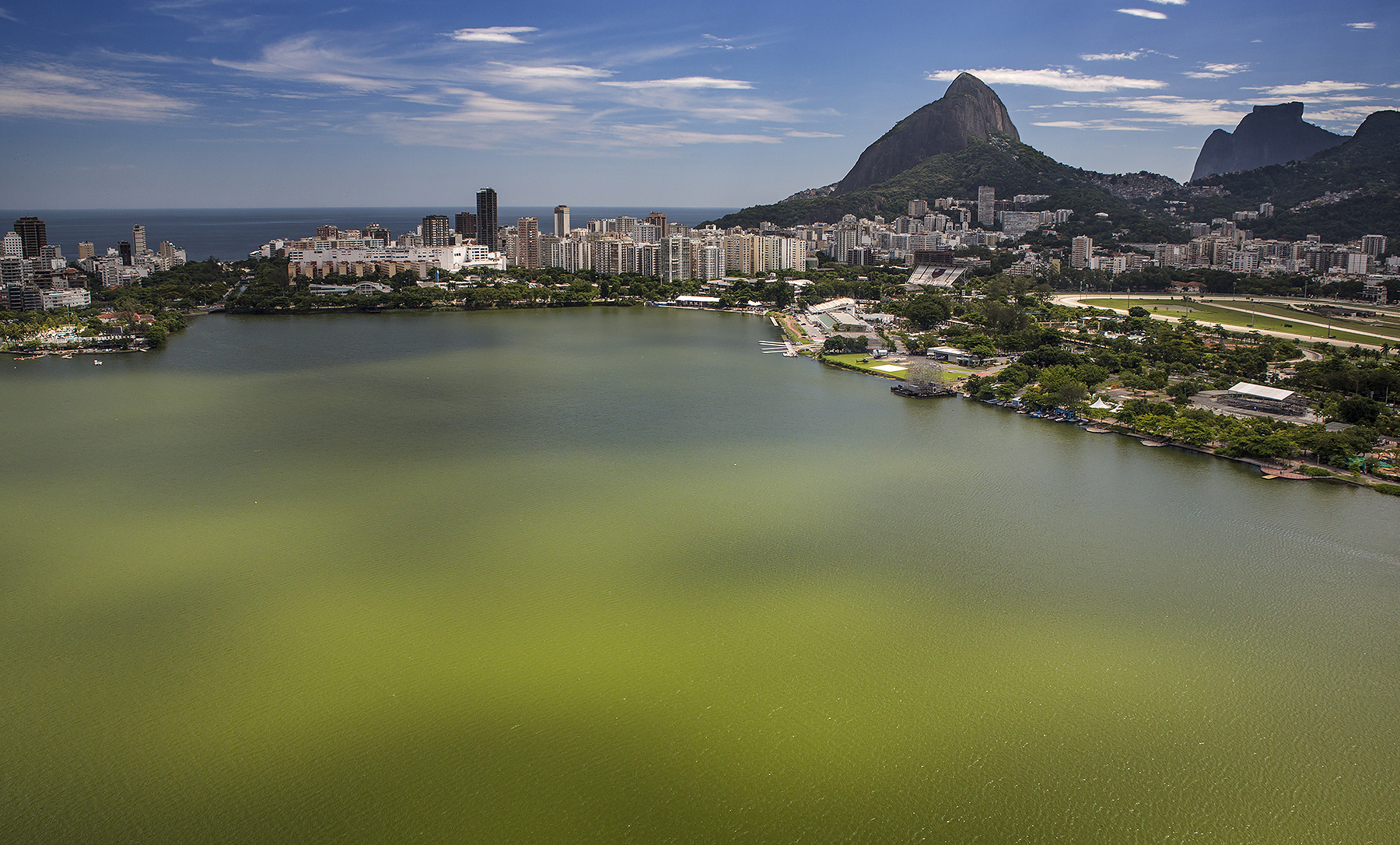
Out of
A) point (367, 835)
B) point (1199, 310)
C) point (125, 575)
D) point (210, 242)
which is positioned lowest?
point (367, 835)

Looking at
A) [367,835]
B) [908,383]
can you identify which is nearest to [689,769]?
[367,835]

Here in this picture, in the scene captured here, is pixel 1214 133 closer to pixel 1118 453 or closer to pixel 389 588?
pixel 1118 453

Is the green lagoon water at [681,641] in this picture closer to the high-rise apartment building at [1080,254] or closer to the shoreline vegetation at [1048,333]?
the shoreline vegetation at [1048,333]

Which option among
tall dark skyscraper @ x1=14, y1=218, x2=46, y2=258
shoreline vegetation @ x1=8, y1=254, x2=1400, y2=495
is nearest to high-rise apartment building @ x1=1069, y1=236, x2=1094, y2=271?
shoreline vegetation @ x1=8, y1=254, x2=1400, y2=495

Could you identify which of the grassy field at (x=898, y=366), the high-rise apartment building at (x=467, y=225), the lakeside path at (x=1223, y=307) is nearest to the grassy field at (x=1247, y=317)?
the lakeside path at (x=1223, y=307)

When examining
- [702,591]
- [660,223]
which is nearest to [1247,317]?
[702,591]

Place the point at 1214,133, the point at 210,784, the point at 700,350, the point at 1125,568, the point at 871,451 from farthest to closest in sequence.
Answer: the point at 1214,133 < the point at 700,350 < the point at 871,451 < the point at 1125,568 < the point at 210,784
